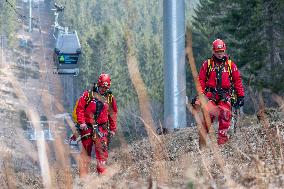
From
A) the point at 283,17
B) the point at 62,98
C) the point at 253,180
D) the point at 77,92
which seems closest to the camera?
the point at 253,180

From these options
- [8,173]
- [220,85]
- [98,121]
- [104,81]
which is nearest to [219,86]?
[220,85]

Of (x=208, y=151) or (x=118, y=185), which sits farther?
(x=208, y=151)

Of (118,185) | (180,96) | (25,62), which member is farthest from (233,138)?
(25,62)

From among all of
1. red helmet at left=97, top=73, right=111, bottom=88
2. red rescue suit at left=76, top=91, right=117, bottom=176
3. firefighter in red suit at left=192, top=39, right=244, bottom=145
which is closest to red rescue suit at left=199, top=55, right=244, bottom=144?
firefighter in red suit at left=192, top=39, right=244, bottom=145

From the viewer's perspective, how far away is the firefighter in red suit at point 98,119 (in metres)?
11.6

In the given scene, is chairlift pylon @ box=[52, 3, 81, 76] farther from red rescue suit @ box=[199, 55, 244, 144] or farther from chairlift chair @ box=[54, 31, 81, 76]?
red rescue suit @ box=[199, 55, 244, 144]

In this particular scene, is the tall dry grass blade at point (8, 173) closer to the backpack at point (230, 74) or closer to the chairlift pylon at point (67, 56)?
the backpack at point (230, 74)

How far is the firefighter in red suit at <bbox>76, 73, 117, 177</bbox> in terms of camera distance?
38.0 ft

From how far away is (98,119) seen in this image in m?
11.8

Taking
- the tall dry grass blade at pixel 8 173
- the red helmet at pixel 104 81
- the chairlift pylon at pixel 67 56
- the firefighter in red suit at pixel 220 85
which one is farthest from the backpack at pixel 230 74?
the chairlift pylon at pixel 67 56

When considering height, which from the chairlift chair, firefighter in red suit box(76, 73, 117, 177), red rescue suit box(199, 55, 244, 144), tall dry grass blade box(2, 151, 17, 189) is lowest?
the chairlift chair

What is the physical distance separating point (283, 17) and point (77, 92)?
70042mm

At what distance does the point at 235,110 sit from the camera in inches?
449

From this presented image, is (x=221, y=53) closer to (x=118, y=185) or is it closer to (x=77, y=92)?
(x=118, y=185)
